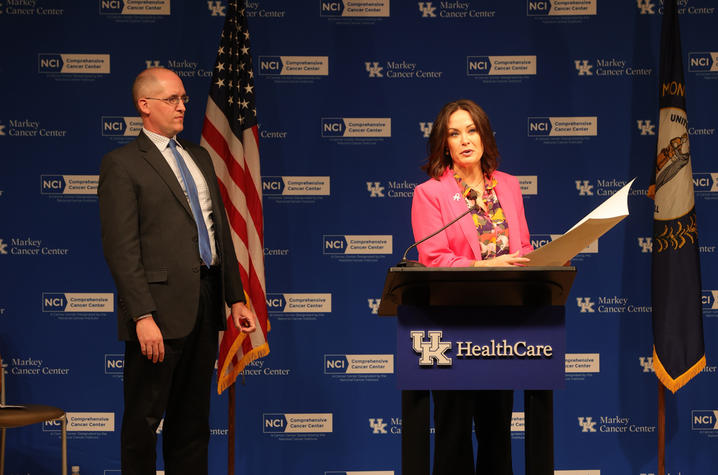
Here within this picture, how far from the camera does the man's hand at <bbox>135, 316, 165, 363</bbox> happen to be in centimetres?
266

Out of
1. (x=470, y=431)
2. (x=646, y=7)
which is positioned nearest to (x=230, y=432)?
(x=470, y=431)

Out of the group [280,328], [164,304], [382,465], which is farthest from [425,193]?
[382,465]

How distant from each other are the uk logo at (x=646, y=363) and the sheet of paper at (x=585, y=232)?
2.57 meters

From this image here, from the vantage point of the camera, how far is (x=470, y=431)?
2.64m

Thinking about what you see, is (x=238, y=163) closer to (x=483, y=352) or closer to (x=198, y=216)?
(x=198, y=216)

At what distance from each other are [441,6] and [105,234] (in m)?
2.63

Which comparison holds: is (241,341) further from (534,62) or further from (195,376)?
(534,62)

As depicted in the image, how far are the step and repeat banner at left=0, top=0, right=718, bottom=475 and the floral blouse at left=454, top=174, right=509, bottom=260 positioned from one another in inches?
57.4

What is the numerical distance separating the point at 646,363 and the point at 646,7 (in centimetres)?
217

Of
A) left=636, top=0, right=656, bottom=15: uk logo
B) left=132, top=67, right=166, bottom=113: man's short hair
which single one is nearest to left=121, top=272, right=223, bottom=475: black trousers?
left=132, top=67, right=166, bottom=113: man's short hair

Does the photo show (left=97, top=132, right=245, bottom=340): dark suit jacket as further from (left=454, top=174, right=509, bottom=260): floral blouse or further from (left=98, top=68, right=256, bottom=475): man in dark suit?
(left=454, top=174, right=509, bottom=260): floral blouse

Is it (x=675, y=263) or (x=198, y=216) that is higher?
(x=198, y=216)

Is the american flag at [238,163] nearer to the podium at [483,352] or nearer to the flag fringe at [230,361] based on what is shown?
the flag fringe at [230,361]

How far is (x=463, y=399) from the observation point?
2.59 m
